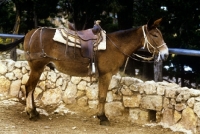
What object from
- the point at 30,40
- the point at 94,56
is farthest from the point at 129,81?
the point at 30,40

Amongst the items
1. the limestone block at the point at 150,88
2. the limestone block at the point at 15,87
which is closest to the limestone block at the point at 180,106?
the limestone block at the point at 150,88

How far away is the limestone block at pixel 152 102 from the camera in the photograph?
18.1 ft

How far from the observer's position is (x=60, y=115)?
600 cm

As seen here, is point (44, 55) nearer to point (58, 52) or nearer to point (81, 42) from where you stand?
point (58, 52)

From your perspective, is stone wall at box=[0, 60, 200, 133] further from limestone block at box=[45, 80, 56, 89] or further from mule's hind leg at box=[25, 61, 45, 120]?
mule's hind leg at box=[25, 61, 45, 120]

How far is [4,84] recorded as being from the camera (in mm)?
6613

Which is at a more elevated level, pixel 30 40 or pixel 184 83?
pixel 30 40

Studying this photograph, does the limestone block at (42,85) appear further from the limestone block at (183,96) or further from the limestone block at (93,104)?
the limestone block at (183,96)

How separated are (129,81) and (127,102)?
14.4 inches

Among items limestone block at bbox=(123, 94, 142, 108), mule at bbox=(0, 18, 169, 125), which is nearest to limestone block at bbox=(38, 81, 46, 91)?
mule at bbox=(0, 18, 169, 125)

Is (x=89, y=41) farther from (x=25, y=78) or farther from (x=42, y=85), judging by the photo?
(x=25, y=78)

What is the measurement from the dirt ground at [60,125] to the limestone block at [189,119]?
249 mm

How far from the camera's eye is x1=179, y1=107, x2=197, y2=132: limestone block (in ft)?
16.2

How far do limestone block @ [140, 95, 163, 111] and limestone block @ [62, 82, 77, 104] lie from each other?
140 cm
